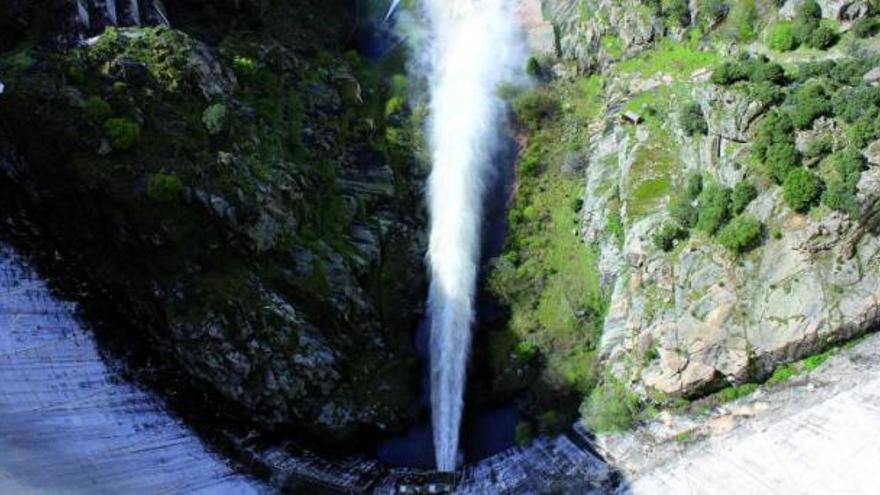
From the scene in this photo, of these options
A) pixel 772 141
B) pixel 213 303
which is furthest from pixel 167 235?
pixel 772 141

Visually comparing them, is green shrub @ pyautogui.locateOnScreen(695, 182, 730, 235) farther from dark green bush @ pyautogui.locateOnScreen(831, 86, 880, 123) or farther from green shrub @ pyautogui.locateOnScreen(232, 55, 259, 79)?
green shrub @ pyautogui.locateOnScreen(232, 55, 259, 79)

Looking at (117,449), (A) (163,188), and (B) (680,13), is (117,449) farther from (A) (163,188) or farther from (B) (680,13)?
(B) (680,13)

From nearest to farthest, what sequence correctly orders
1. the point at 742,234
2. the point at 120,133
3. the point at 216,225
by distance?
1. the point at 742,234
2. the point at 120,133
3. the point at 216,225

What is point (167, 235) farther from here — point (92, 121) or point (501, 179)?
point (501, 179)

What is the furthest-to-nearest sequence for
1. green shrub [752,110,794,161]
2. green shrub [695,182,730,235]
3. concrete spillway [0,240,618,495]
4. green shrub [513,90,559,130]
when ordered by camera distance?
green shrub [513,90,559,130], green shrub [695,182,730,235], green shrub [752,110,794,161], concrete spillway [0,240,618,495]

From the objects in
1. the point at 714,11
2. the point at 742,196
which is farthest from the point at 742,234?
the point at 714,11

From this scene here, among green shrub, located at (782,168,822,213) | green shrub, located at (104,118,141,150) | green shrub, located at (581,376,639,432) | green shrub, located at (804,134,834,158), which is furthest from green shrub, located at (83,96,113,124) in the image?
green shrub, located at (804,134,834,158)
